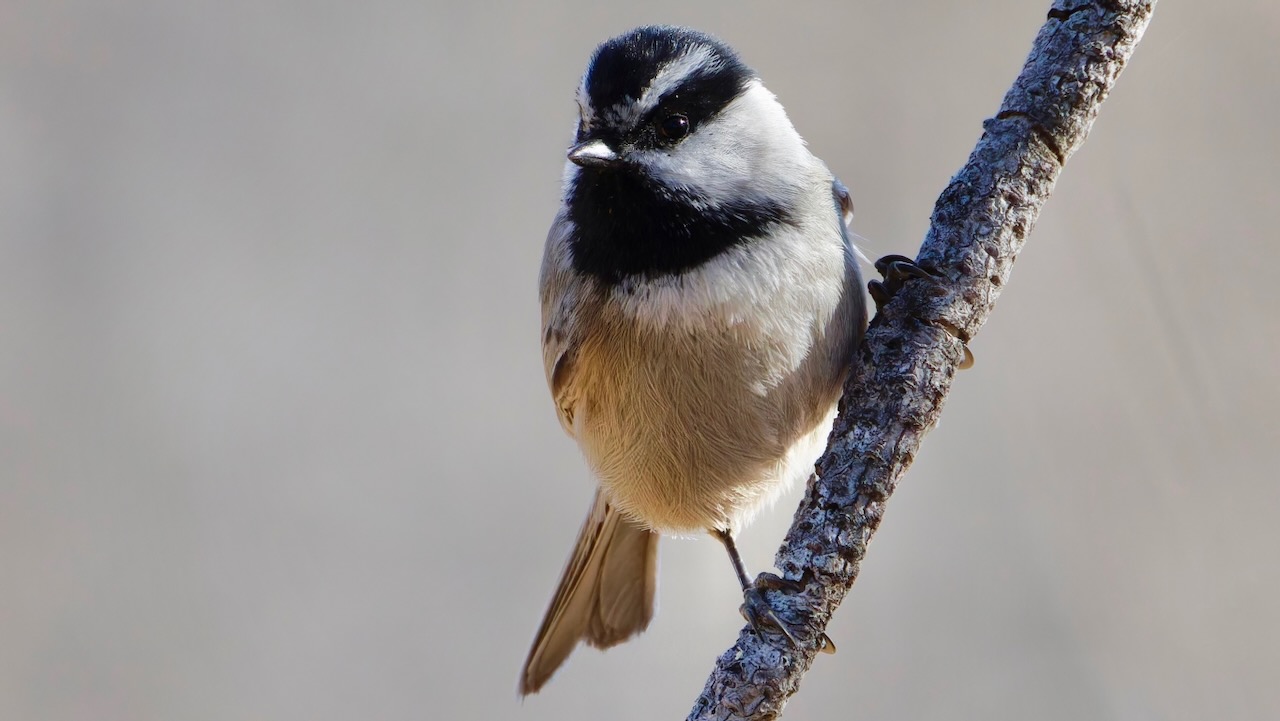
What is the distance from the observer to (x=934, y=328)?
94cm

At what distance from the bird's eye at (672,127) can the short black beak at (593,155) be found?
65 millimetres

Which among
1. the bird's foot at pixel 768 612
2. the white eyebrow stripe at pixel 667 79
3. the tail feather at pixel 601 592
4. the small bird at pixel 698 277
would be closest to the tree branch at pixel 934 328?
the bird's foot at pixel 768 612

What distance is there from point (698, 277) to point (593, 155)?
0.18m

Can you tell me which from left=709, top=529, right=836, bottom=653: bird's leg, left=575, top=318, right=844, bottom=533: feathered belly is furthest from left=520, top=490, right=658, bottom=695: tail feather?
left=709, top=529, right=836, bottom=653: bird's leg

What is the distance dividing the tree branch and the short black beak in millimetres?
353

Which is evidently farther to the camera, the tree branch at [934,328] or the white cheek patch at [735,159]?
the white cheek patch at [735,159]

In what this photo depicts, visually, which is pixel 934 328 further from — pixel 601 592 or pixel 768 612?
pixel 601 592

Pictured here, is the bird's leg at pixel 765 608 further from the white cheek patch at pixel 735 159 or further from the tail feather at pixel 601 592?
the tail feather at pixel 601 592

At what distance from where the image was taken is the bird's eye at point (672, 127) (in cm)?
108

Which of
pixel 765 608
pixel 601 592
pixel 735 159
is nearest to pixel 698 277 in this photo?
pixel 735 159

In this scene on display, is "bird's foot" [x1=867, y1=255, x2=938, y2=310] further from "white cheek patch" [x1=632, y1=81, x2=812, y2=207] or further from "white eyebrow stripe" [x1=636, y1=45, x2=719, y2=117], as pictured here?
"white eyebrow stripe" [x1=636, y1=45, x2=719, y2=117]

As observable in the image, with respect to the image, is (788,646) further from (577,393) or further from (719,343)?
(577,393)

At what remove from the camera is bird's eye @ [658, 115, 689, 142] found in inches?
42.5

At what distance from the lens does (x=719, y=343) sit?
3.50 feet
